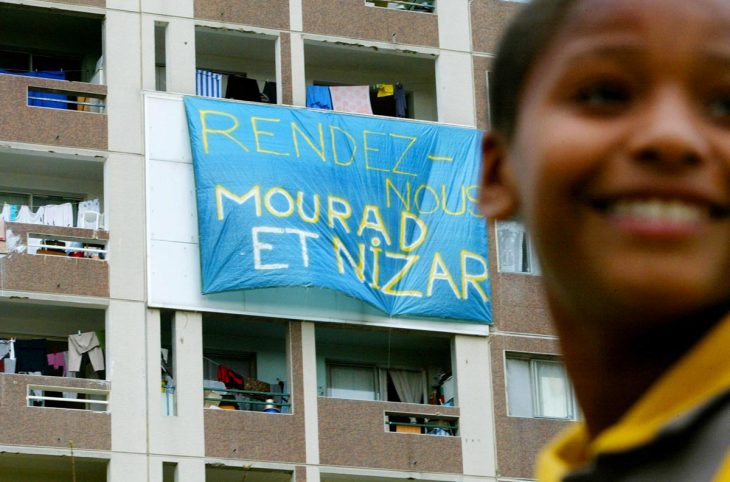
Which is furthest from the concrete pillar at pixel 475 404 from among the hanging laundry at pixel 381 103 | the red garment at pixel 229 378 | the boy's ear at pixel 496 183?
the boy's ear at pixel 496 183

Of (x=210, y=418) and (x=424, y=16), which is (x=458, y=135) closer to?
(x=424, y=16)

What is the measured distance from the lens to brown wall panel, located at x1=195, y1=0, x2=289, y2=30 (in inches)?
1650

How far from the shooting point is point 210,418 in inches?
1511

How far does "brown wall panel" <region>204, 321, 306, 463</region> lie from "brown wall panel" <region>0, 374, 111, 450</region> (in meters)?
1.83

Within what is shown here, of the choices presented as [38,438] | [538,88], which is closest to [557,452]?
[538,88]

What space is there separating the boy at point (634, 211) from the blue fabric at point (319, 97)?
3959 centimetres

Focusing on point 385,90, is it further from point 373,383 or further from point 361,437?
point 361,437

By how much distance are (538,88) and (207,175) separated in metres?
37.5

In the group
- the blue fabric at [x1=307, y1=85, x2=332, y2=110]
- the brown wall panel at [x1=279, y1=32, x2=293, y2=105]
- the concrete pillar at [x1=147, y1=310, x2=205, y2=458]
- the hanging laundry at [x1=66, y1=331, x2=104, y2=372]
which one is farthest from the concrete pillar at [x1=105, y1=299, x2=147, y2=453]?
the blue fabric at [x1=307, y1=85, x2=332, y2=110]

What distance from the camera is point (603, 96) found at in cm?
271

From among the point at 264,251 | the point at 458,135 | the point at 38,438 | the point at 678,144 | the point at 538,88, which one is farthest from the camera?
the point at 458,135

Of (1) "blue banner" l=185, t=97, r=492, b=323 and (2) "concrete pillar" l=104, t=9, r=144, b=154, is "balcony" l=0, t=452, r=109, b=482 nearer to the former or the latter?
(1) "blue banner" l=185, t=97, r=492, b=323

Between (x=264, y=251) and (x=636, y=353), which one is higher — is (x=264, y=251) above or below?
above

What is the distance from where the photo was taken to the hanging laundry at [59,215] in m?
39.3
